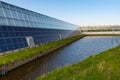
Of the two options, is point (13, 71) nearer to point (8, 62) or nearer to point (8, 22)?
point (8, 62)

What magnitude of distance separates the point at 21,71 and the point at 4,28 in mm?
12674

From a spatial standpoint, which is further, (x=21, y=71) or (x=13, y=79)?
(x=21, y=71)

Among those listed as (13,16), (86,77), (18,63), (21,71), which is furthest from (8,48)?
(86,77)

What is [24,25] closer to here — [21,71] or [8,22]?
[8,22]

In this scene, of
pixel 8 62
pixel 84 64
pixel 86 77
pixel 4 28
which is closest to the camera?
pixel 86 77

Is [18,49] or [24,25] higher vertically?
[24,25]

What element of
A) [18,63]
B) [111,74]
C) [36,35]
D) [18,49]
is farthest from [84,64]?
[36,35]

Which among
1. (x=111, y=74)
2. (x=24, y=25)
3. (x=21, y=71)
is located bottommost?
(x=21, y=71)

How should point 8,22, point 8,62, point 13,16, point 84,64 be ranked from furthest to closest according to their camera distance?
1. point 13,16
2. point 8,22
3. point 8,62
4. point 84,64

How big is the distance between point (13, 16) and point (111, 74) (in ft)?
110

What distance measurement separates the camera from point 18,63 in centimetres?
3059

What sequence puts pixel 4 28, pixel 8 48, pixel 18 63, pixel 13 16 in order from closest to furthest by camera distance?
pixel 18 63 < pixel 8 48 < pixel 4 28 < pixel 13 16

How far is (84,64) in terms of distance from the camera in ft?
77.2

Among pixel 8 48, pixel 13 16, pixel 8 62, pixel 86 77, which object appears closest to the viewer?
pixel 86 77
